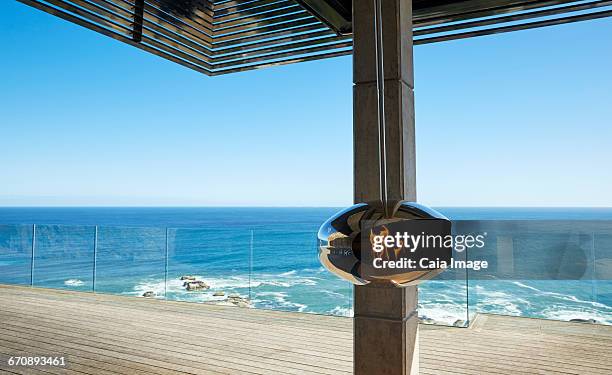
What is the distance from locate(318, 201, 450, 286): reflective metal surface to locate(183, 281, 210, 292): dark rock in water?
17.6ft

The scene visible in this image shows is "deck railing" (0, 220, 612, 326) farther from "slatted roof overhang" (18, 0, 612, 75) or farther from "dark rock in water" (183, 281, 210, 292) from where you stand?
"slatted roof overhang" (18, 0, 612, 75)

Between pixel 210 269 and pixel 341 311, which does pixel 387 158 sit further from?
pixel 210 269

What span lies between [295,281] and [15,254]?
457 centimetres

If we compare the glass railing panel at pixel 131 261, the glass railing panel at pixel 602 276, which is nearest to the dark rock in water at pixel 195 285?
the glass railing panel at pixel 131 261

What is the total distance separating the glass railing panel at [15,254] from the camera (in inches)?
266

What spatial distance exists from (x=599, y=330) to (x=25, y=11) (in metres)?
31.1

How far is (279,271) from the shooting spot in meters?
5.77

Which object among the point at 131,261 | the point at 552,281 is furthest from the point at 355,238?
the point at 131,261

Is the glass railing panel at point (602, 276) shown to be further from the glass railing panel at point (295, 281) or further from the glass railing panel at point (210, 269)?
the glass railing panel at point (210, 269)

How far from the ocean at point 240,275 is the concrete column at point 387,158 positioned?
2209 mm

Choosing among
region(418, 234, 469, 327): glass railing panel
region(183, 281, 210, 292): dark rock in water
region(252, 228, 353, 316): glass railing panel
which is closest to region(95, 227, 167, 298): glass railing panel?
region(183, 281, 210, 292): dark rock in water

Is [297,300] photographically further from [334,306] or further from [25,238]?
[25,238]

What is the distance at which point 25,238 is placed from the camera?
707 centimetres

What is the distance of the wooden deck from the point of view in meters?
3.15
